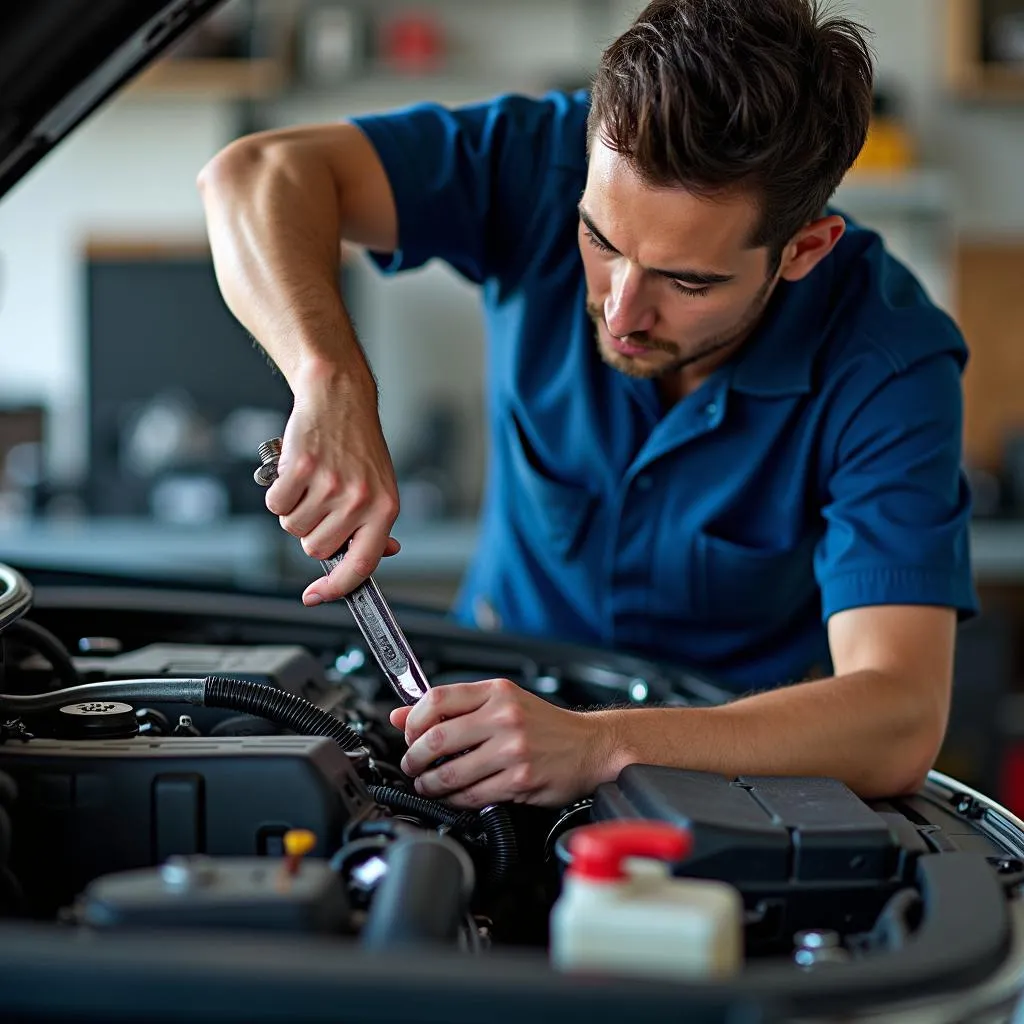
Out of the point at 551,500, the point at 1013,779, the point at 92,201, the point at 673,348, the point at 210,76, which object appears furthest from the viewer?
the point at 92,201

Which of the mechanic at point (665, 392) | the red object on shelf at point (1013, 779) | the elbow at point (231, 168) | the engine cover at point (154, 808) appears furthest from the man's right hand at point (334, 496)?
the red object on shelf at point (1013, 779)

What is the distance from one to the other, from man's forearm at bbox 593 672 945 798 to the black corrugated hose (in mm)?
86

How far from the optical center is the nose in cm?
120

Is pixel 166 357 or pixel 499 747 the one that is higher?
pixel 166 357

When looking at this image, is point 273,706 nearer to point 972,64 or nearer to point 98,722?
point 98,722

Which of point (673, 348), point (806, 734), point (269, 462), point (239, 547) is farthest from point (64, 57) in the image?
point (239, 547)

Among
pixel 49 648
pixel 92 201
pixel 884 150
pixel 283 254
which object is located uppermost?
pixel 884 150

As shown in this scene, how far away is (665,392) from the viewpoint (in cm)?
148

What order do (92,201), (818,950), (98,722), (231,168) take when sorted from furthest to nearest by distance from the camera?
1. (92,201)
2. (231,168)
3. (98,722)
4. (818,950)

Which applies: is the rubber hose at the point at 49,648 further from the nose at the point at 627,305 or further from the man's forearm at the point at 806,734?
the nose at the point at 627,305

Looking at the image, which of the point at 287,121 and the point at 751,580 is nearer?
the point at 751,580

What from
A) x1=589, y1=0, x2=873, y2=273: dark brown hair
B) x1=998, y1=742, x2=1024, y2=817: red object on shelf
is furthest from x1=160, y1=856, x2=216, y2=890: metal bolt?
x1=998, y1=742, x2=1024, y2=817: red object on shelf

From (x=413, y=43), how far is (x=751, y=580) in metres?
2.95

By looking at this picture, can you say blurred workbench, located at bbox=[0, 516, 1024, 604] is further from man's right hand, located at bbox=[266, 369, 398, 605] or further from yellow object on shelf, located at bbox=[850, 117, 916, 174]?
man's right hand, located at bbox=[266, 369, 398, 605]
